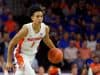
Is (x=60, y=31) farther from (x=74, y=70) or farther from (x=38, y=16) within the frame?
(x=38, y=16)

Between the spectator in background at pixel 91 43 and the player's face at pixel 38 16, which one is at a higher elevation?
the player's face at pixel 38 16

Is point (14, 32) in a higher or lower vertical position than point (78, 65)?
higher

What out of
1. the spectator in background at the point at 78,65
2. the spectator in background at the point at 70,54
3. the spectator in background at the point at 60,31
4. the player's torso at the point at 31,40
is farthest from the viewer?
the spectator in background at the point at 60,31

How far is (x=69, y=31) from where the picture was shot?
12.0m

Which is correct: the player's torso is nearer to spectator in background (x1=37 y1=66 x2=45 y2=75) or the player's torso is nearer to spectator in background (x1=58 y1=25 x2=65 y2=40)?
spectator in background (x1=37 y1=66 x2=45 y2=75)

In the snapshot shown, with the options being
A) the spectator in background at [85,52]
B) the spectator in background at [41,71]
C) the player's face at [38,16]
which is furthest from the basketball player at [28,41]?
the spectator in background at [85,52]

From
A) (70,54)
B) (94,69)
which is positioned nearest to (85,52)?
(70,54)

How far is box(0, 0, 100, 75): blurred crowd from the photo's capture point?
414 inches

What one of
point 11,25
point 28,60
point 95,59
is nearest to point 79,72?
point 95,59

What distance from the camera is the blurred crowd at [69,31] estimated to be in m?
10.5

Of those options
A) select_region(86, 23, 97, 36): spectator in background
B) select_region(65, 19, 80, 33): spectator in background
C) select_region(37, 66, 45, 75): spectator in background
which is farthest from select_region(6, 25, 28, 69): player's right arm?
select_region(86, 23, 97, 36): spectator in background

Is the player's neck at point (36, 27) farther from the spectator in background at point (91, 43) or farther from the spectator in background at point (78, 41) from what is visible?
the spectator in background at point (91, 43)

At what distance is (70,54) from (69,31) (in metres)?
1.11

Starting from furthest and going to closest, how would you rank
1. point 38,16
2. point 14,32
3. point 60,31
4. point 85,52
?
1. point 60,31
2. point 14,32
3. point 85,52
4. point 38,16
